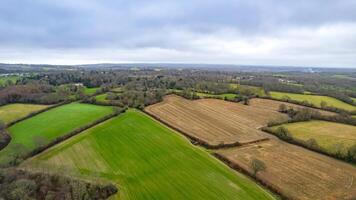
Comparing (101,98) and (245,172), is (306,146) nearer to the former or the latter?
(245,172)

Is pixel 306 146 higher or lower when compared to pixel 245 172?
higher

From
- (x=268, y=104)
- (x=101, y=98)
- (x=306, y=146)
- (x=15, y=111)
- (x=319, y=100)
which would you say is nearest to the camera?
(x=306, y=146)

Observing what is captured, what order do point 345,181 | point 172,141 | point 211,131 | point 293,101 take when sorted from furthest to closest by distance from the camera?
point 293,101 → point 211,131 → point 172,141 → point 345,181

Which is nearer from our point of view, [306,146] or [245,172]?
[245,172]

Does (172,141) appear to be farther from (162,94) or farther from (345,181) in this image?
(162,94)

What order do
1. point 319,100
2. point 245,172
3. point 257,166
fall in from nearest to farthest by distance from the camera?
1. point 257,166
2. point 245,172
3. point 319,100

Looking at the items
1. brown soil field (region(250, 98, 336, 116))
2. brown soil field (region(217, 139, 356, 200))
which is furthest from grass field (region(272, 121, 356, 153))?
brown soil field (region(250, 98, 336, 116))

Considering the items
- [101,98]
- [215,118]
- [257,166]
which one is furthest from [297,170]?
[101,98]

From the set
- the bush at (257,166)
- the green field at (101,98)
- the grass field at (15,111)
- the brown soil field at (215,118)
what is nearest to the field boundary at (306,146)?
the brown soil field at (215,118)

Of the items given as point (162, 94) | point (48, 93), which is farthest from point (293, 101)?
point (48, 93)
